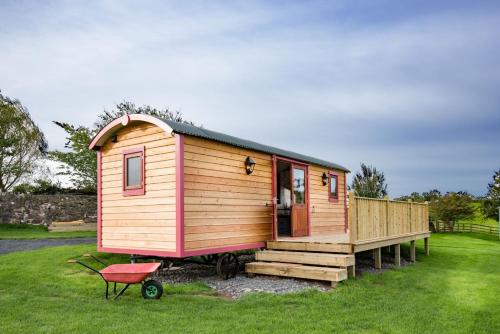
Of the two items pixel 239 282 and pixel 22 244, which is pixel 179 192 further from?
pixel 22 244

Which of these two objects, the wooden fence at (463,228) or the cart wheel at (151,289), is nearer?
the cart wheel at (151,289)

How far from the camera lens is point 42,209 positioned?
878 inches

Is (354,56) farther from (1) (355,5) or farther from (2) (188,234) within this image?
(2) (188,234)

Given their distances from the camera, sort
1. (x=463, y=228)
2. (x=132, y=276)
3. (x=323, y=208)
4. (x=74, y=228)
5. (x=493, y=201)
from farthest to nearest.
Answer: (x=493, y=201), (x=463, y=228), (x=74, y=228), (x=323, y=208), (x=132, y=276)

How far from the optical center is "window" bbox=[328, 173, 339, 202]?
13678 millimetres

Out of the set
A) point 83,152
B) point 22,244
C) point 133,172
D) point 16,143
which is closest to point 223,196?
point 133,172

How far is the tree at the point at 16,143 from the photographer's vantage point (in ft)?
93.1

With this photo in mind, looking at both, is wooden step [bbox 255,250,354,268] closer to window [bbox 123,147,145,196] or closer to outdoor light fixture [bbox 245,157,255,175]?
outdoor light fixture [bbox 245,157,255,175]

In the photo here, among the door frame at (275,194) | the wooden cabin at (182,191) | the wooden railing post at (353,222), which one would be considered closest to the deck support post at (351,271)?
the wooden cabin at (182,191)

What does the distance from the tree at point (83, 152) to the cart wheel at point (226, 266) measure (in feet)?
61.1

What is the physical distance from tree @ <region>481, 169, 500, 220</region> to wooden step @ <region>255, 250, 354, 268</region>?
2835cm

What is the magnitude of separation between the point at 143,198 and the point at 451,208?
80.6 feet

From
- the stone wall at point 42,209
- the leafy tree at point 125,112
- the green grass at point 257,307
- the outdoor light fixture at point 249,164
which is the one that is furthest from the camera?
the leafy tree at point 125,112

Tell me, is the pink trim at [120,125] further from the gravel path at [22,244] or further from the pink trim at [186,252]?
the gravel path at [22,244]
